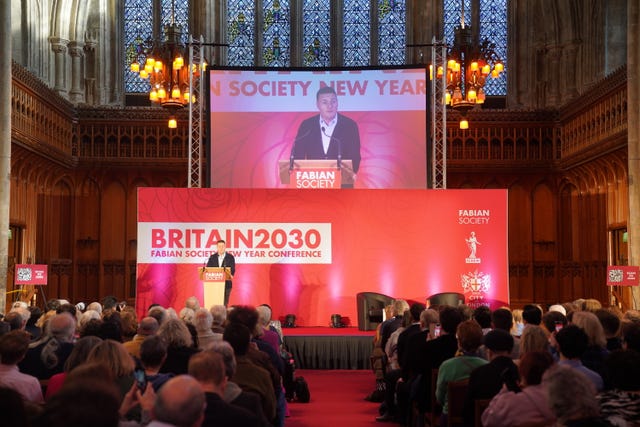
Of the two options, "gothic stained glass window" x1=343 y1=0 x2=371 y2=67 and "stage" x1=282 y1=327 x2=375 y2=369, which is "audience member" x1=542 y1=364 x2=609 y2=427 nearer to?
"stage" x1=282 y1=327 x2=375 y2=369

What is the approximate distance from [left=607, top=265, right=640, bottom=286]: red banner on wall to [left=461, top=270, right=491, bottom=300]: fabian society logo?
235 centimetres

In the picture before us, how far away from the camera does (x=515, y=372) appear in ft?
18.9

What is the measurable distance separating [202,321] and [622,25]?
1626cm

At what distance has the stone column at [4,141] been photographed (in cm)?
1540

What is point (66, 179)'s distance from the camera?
22.3 meters

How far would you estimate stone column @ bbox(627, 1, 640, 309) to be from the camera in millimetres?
15984

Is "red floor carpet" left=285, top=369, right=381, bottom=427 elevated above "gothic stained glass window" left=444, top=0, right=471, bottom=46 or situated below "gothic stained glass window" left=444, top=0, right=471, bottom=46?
below

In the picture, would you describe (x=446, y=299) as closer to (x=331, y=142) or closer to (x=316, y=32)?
(x=331, y=142)

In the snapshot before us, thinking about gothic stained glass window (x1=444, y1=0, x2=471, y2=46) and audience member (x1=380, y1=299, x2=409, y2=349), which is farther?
gothic stained glass window (x1=444, y1=0, x2=471, y2=46)

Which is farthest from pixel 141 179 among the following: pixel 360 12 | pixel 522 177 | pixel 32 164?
pixel 522 177

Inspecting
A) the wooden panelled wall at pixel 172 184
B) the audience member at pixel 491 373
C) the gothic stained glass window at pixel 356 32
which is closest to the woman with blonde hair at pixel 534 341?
the audience member at pixel 491 373

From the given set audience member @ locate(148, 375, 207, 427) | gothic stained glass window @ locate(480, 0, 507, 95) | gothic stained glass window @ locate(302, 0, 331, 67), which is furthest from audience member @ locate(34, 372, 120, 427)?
gothic stained glass window @ locate(480, 0, 507, 95)

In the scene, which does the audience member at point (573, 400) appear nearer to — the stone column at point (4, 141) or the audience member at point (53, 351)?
the audience member at point (53, 351)

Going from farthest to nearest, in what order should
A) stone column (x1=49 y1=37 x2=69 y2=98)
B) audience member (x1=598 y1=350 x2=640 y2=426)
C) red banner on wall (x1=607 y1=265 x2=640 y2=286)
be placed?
stone column (x1=49 y1=37 x2=69 y2=98) < red banner on wall (x1=607 y1=265 x2=640 y2=286) < audience member (x1=598 y1=350 x2=640 y2=426)
